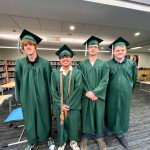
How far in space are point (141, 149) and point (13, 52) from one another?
7.62 metres

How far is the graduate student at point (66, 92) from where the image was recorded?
166cm

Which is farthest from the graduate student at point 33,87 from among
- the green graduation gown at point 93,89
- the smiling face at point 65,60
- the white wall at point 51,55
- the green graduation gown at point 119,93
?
the white wall at point 51,55

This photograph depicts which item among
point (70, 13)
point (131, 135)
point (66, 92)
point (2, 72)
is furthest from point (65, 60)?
point (2, 72)

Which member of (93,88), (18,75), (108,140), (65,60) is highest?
(65,60)

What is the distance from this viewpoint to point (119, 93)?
1.86 m

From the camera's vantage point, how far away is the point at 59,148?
5.82 ft

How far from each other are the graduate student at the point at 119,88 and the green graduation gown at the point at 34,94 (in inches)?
39.9

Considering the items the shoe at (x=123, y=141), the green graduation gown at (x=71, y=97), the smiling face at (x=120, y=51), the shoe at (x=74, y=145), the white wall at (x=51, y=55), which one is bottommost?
the shoe at (x=123, y=141)

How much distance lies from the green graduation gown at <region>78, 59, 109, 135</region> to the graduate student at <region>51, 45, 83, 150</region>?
12 cm

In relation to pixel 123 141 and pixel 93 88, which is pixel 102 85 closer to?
pixel 93 88

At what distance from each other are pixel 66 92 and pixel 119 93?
839 millimetres

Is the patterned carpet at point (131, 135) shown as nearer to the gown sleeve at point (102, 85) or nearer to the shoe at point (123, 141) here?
the shoe at point (123, 141)

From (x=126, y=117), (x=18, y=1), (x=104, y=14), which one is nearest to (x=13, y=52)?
(x=18, y=1)

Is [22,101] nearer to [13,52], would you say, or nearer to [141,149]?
[141,149]
